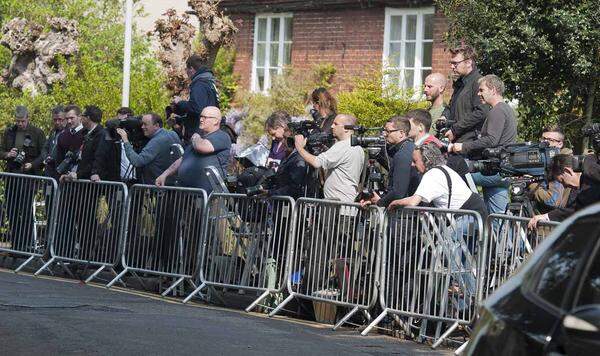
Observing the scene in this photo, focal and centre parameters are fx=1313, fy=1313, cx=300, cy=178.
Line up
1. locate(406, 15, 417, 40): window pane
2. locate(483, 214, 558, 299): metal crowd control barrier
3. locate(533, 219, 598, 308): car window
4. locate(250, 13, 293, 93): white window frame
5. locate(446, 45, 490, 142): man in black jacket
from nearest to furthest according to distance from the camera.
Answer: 1. locate(533, 219, 598, 308): car window
2. locate(483, 214, 558, 299): metal crowd control barrier
3. locate(446, 45, 490, 142): man in black jacket
4. locate(406, 15, 417, 40): window pane
5. locate(250, 13, 293, 93): white window frame

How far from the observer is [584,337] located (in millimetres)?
4559

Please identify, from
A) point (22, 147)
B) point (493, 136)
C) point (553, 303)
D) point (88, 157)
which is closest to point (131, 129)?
point (88, 157)

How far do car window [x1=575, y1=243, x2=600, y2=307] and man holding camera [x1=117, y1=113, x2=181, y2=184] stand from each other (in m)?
10.9

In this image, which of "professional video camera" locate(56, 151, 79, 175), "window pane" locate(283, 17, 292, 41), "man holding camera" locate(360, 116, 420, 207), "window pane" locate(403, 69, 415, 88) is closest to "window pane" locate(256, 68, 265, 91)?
"window pane" locate(283, 17, 292, 41)

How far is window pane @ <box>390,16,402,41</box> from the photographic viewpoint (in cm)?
2630

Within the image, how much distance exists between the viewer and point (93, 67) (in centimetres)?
2725

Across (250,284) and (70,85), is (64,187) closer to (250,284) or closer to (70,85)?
(250,284)

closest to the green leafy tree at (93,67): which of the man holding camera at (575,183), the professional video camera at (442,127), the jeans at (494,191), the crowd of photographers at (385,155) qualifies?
the crowd of photographers at (385,155)

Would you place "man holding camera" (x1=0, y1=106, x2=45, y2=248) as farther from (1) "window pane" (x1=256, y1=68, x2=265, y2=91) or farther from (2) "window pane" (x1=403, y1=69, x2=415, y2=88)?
(1) "window pane" (x1=256, y1=68, x2=265, y2=91)

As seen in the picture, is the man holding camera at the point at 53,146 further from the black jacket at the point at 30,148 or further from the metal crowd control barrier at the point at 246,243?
the metal crowd control barrier at the point at 246,243

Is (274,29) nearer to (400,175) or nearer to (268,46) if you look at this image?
(268,46)

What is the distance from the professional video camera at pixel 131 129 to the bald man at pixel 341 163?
3578 millimetres

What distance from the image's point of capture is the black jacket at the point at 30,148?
18.4 meters

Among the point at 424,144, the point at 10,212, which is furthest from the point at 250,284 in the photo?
the point at 10,212
